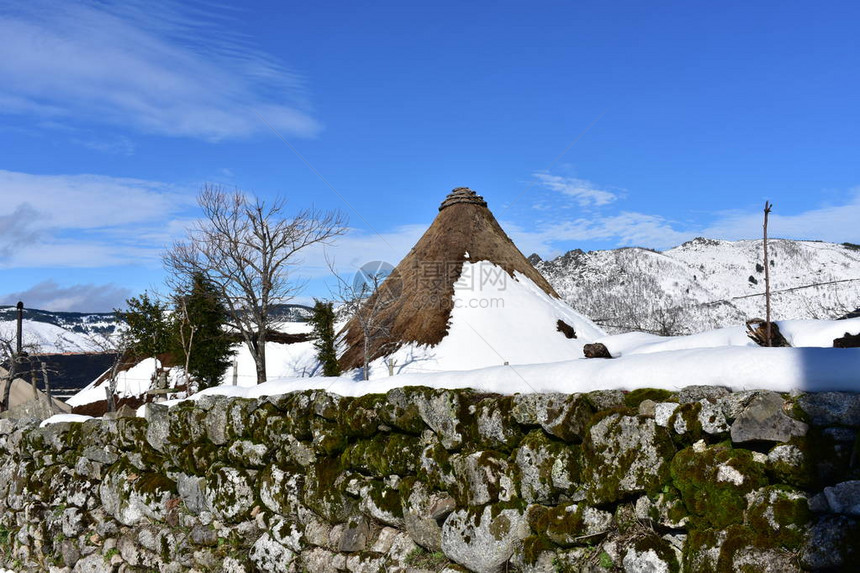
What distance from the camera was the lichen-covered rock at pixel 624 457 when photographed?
3.52 metres

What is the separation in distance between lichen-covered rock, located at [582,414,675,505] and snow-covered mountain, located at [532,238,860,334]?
89.4 meters

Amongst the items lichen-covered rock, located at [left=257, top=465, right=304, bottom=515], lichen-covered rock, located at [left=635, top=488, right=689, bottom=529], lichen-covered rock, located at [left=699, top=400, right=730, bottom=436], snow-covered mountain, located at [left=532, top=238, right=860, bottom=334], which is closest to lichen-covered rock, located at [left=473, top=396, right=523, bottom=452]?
lichen-covered rock, located at [left=635, top=488, right=689, bottom=529]

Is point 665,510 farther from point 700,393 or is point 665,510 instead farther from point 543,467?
point 543,467

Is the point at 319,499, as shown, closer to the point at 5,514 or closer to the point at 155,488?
the point at 155,488

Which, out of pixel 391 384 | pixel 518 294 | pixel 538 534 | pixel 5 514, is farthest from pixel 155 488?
pixel 518 294

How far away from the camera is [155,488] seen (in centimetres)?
729

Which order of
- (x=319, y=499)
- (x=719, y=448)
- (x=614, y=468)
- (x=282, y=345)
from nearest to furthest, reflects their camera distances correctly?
1. (x=719, y=448)
2. (x=614, y=468)
3. (x=319, y=499)
4. (x=282, y=345)

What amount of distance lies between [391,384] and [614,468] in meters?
2.50

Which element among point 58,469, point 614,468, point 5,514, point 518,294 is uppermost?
point 518,294

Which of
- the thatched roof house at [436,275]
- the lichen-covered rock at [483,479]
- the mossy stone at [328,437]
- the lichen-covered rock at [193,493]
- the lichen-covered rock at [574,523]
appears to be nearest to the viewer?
the lichen-covered rock at [574,523]

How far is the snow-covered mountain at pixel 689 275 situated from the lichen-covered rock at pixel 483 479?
8896cm

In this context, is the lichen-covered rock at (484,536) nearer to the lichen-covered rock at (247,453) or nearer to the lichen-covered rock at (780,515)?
the lichen-covered rock at (780,515)

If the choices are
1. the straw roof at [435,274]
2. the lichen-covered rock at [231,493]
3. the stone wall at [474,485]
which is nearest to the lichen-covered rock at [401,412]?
the stone wall at [474,485]

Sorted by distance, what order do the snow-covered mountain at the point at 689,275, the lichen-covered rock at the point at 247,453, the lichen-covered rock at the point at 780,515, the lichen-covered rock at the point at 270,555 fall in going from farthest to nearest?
the snow-covered mountain at the point at 689,275 < the lichen-covered rock at the point at 247,453 < the lichen-covered rock at the point at 270,555 < the lichen-covered rock at the point at 780,515
